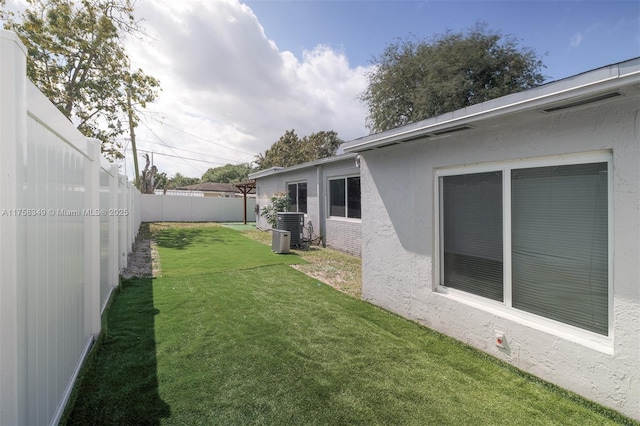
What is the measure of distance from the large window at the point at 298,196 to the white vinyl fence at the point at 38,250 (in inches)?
364

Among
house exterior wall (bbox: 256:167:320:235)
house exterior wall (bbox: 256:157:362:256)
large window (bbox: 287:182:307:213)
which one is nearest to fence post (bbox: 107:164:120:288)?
house exterior wall (bbox: 256:157:362:256)

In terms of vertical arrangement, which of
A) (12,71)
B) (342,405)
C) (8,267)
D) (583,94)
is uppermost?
(583,94)

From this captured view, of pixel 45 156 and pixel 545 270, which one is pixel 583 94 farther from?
pixel 45 156

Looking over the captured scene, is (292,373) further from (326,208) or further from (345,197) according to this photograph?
(326,208)

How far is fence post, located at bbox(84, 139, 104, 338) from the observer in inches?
120

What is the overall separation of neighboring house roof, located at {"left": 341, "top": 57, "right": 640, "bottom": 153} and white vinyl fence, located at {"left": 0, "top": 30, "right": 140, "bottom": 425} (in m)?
3.34

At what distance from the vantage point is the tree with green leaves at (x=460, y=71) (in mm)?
18391

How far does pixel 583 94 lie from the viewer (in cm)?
226

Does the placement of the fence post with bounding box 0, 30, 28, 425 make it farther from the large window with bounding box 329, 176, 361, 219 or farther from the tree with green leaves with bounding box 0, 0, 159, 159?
the tree with green leaves with bounding box 0, 0, 159, 159

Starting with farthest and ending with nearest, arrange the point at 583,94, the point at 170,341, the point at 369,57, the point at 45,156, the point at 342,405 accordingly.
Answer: the point at 369,57 < the point at 170,341 < the point at 342,405 < the point at 583,94 < the point at 45,156

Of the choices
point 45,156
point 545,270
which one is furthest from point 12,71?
point 545,270

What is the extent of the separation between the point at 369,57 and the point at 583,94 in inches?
897

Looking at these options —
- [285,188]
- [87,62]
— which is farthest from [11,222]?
[87,62]

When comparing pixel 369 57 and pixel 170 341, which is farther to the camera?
pixel 369 57
